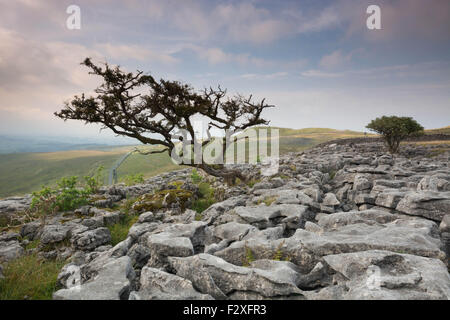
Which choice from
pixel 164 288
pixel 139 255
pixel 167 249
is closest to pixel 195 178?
pixel 139 255

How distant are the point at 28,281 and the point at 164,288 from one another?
Answer: 480 cm

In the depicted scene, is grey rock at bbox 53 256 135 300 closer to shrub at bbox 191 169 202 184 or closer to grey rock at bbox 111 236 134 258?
grey rock at bbox 111 236 134 258

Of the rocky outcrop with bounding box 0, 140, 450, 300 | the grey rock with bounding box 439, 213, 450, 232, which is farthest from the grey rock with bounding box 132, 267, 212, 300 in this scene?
the grey rock with bounding box 439, 213, 450, 232

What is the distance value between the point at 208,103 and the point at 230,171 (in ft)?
21.0

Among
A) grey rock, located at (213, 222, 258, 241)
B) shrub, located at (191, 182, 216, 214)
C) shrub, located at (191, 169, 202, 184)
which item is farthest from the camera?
shrub, located at (191, 169, 202, 184)

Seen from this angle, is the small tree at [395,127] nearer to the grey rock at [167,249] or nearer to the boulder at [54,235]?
the grey rock at [167,249]

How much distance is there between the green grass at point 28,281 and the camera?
226 inches

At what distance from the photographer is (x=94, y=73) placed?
14.7 m

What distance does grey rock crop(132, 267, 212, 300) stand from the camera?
4.28 m

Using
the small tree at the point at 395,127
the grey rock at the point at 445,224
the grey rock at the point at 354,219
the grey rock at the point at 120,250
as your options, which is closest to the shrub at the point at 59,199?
the grey rock at the point at 120,250

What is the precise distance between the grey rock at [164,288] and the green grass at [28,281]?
3.06 metres

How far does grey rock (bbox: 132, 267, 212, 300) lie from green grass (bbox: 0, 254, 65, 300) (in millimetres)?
3058
